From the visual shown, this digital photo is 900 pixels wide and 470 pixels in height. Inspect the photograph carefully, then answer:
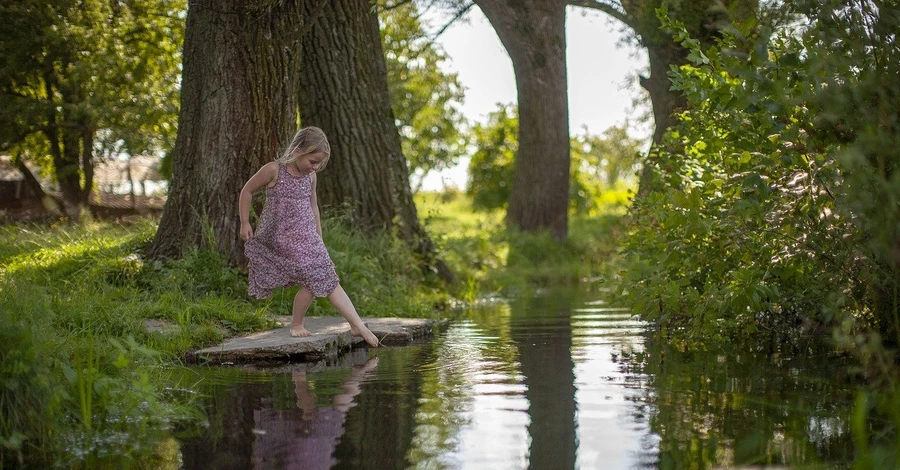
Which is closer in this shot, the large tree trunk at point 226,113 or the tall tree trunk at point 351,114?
the large tree trunk at point 226,113

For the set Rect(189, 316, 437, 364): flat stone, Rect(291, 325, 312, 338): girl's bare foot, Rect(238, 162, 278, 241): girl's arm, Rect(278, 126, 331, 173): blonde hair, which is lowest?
Rect(189, 316, 437, 364): flat stone

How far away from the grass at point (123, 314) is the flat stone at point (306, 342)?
234 mm

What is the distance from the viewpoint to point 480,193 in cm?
3303

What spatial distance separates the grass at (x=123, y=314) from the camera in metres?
4.19

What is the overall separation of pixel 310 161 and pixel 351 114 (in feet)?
13.6

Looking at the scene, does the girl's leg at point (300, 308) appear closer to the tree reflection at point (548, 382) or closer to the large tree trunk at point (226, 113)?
the tree reflection at point (548, 382)

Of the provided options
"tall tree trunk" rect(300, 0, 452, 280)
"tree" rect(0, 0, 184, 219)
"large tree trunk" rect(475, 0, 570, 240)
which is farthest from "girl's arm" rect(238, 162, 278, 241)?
"tree" rect(0, 0, 184, 219)

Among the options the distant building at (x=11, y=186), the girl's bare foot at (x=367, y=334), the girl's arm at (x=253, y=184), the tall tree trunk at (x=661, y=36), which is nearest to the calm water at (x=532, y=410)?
the girl's bare foot at (x=367, y=334)

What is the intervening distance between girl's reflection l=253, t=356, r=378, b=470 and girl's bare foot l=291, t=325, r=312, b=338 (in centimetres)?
179

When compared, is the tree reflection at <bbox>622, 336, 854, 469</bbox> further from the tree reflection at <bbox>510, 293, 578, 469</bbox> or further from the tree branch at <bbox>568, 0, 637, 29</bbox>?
the tree branch at <bbox>568, 0, 637, 29</bbox>

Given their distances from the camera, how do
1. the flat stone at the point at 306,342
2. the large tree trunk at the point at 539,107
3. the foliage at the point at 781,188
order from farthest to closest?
the large tree trunk at the point at 539,107, the flat stone at the point at 306,342, the foliage at the point at 781,188

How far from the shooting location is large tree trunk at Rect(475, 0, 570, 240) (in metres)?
18.0

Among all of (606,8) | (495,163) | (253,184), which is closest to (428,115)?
(495,163)

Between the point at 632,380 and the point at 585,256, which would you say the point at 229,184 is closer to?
the point at 632,380
